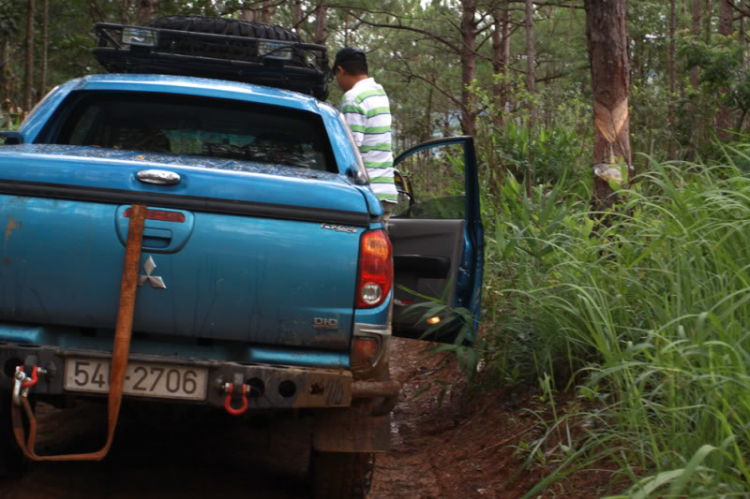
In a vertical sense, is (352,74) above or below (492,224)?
above

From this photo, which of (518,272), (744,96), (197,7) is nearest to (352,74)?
(518,272)

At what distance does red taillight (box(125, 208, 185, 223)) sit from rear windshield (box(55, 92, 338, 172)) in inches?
50.8

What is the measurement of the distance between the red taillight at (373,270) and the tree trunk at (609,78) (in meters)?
3.66

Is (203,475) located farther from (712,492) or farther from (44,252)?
(712,492)

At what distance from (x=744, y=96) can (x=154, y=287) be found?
10919mm

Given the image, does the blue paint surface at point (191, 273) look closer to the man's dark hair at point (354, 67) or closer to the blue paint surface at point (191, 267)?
the blue paint surface at point (191, 267)

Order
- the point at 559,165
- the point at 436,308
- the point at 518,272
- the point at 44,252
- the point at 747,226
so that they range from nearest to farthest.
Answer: the point at 44,252
the point at 747,226
the point at 436,308
the point at 518,272
the point at 559,165

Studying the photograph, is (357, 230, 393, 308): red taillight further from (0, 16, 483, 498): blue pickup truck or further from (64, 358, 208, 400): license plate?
(64, 358, 208, 400): license plate

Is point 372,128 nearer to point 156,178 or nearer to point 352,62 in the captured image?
point 352,62

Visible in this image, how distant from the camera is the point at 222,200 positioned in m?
3.23

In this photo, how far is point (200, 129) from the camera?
14.9 ft

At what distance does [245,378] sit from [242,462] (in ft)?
5.05

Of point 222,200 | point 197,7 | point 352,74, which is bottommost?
point 222,200

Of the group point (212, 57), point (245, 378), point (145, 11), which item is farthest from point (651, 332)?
point (145, 11)
